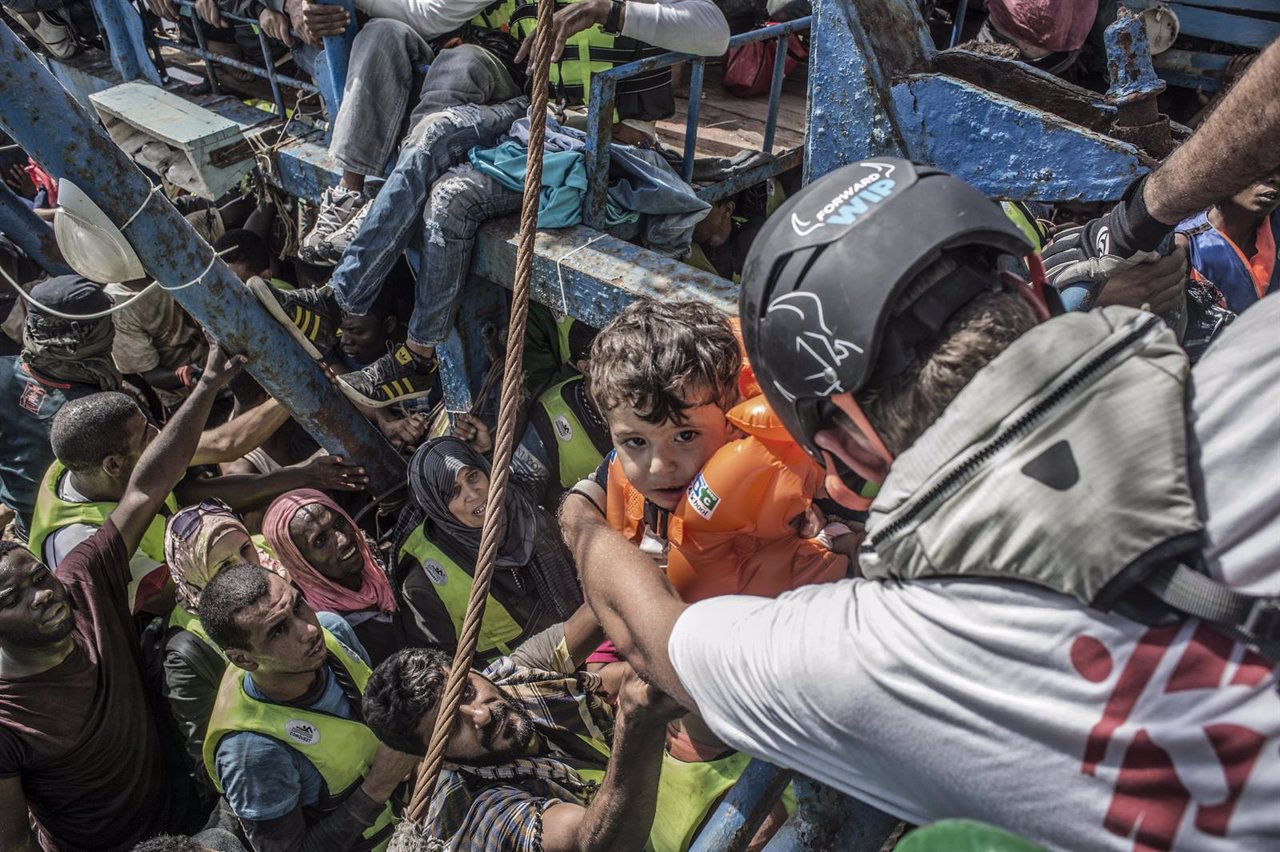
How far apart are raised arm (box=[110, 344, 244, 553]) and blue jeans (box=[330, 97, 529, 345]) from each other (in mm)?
675

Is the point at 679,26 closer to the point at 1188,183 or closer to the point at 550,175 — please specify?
the point at 550,175

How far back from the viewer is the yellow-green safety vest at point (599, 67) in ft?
11.1

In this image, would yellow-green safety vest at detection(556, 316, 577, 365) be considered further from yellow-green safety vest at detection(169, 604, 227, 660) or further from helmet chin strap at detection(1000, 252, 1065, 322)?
helmet chin strap at detection(1000, 252, 1065, 322)

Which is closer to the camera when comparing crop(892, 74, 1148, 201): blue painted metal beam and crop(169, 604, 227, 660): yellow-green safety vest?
crop(892, 74, 1148, 201): blue painted metal beam

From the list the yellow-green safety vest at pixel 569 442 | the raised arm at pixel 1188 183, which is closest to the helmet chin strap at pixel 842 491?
the raised arm at pixel 1188 183

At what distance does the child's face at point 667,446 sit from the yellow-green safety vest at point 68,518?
101 inches

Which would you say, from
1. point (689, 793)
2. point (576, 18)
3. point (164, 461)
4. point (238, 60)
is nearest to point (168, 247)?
point (164, 461)

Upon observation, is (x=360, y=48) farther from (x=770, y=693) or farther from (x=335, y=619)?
(x=770, y=693)

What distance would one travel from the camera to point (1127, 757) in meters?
0.89

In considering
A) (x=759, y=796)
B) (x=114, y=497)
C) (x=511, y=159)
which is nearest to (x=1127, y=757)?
(x=759, y=796)

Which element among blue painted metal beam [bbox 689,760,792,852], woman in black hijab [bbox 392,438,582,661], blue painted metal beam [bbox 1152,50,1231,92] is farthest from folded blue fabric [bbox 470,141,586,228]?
blue painted metal beam [bbox 1152,50,1231,92]

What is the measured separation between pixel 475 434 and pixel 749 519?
221cm

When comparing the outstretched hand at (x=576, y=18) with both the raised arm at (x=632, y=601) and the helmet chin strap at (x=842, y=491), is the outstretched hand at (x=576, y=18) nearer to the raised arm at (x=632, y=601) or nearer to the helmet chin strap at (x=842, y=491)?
the raised arm at (x=632, y=601)

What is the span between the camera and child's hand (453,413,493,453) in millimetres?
3850
